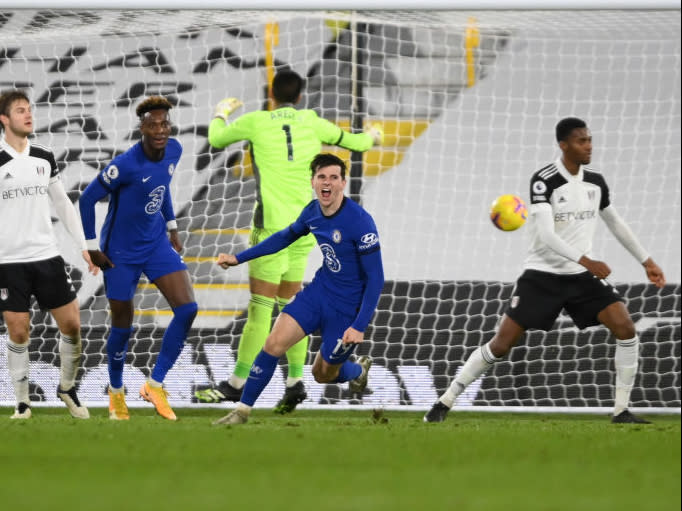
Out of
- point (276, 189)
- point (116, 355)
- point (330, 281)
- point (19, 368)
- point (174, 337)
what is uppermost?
point (276, 189)

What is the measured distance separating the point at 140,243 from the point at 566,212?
2.66 meters

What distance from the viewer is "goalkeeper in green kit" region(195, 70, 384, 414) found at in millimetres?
8836

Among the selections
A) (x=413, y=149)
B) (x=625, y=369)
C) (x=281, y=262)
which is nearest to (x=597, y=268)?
(x=625, y=369)

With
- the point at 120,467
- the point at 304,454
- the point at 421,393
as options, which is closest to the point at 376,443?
the point at 304,454

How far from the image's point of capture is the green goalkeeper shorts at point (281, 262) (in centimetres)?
880

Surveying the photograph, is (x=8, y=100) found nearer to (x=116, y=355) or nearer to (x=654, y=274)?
(x=116, y=355)

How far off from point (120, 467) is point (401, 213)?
5.58 m

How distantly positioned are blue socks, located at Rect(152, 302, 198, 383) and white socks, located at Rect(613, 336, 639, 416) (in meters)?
2.71

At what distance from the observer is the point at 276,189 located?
889cm

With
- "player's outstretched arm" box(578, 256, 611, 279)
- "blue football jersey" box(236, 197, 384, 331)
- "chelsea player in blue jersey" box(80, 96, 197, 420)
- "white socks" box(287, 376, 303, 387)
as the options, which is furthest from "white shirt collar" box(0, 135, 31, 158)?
"player's outstretched arm" box(578, 256, 611, 279)

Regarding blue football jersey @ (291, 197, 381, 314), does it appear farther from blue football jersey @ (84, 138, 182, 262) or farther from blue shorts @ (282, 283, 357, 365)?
blue football jersey @ (84, 138, 182, 262)

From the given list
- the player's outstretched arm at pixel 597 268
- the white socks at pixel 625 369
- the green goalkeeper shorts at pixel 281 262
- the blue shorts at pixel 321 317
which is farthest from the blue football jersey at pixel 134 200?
the white socks at pixel 625 369

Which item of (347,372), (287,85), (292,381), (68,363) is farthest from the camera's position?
(287,85)

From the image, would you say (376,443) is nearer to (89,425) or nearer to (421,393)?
(89,425)
